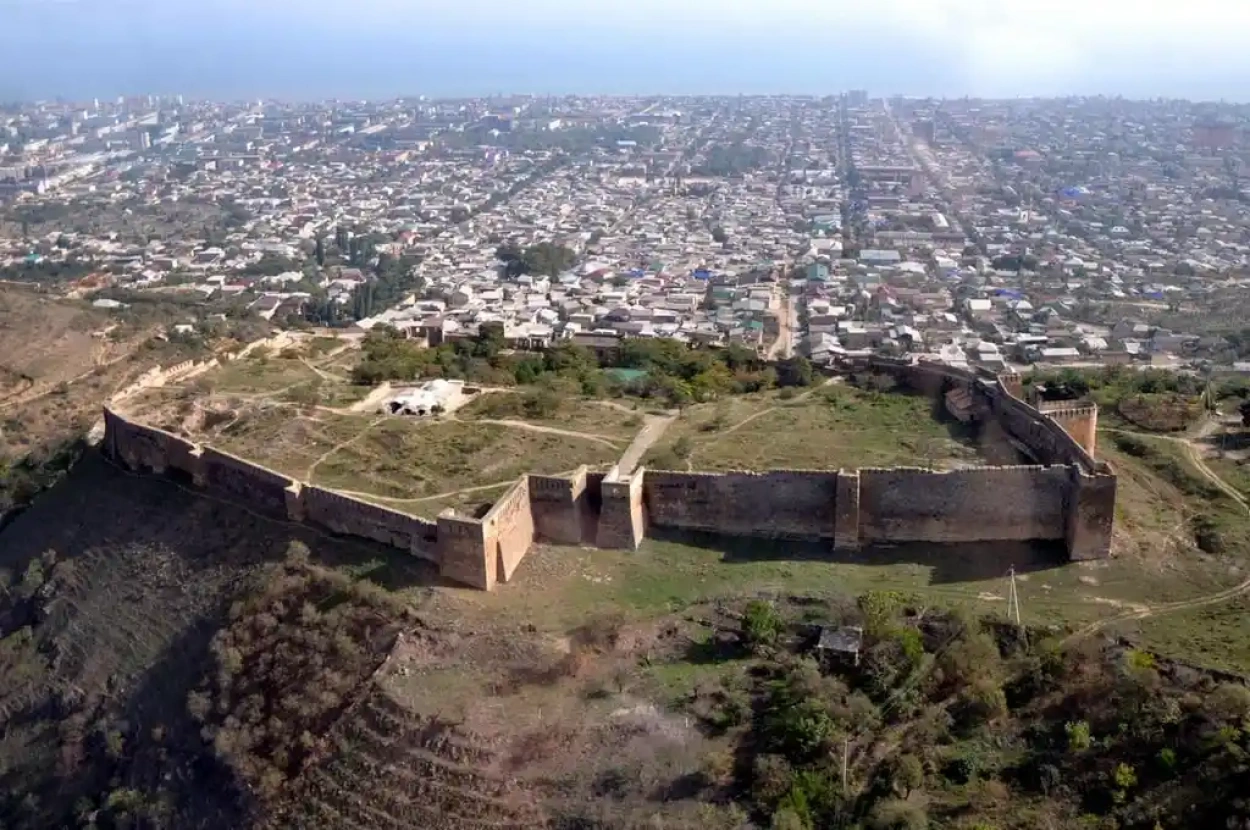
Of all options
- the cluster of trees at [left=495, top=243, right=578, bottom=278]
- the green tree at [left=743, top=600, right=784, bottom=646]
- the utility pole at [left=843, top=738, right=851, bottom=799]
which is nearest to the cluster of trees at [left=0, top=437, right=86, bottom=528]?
the green tree at [left=743, top=600, right=784, bottom=646]

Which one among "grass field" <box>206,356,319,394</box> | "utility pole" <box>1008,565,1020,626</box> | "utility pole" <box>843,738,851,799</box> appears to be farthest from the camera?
"grass field" <box>206,356,319,394</box>

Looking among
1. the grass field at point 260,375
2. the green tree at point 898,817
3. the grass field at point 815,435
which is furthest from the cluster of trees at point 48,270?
the green tree at point 898,817

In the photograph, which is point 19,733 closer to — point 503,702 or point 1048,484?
point 503,702

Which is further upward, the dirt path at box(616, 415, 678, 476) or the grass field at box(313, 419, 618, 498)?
the grass field at box(313, 419, 618, 498)

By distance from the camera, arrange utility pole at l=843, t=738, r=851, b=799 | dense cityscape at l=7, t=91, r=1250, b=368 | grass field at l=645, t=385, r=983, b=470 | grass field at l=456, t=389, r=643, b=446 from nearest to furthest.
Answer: utility pole at l=843, t=738, r=851, b=799 < grass field at l=645, t=385, r=983, b=470 < grass field at l=456, t=389, r=643, b=446 < dense cityscape at l=7, t=91, r=1250, b=368

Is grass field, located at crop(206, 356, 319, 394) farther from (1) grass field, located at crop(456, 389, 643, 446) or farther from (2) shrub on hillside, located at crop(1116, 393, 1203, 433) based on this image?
(2) shrub on hillside, located at crop(1116, 393, 1203, 433)

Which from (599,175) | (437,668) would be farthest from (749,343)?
(599,175)

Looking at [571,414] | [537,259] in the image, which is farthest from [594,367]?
[537,259]
